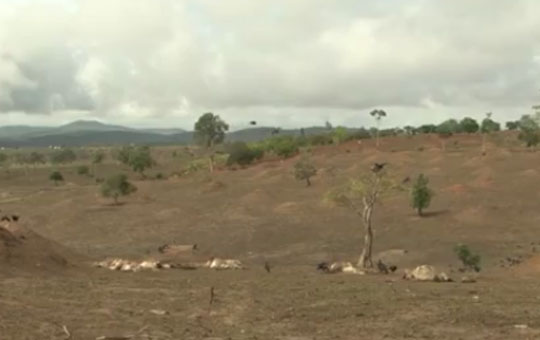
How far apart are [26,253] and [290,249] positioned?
1166 inches

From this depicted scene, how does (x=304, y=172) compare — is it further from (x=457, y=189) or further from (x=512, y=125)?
(x=512, y=125)

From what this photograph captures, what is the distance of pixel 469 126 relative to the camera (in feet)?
557

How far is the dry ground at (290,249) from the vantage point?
905 inches

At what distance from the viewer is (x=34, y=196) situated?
373 feet

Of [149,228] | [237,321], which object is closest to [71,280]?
[237,321]

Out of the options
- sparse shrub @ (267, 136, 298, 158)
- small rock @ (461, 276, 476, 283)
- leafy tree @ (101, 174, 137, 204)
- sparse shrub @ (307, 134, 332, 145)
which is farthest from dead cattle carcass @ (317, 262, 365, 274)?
sparse shrub @ (307, 134, 332, 145)

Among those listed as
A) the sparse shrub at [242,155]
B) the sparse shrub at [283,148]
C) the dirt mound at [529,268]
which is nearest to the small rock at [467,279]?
the dirt mound at [529,268]

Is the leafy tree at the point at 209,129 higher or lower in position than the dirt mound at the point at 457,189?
higher

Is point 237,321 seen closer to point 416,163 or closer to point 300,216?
point 300,216

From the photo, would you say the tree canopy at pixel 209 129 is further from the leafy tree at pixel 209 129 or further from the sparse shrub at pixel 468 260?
the sparse shrub at pixel 468 260

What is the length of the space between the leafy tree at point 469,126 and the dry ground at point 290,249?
21.0 meters

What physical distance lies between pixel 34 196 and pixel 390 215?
60.1m

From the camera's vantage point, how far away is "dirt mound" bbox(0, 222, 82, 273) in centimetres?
3584

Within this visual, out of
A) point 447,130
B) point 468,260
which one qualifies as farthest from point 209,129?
point 468,260
